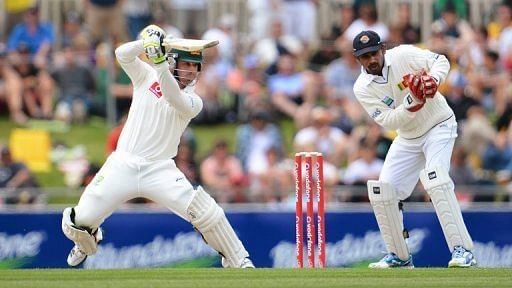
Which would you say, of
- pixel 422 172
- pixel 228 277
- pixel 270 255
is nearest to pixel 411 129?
pixel 422 172

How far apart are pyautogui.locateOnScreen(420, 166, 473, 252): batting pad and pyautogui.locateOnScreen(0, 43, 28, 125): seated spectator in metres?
9.09

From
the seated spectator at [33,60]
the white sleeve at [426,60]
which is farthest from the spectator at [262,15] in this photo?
the white sleeve at [426,60]

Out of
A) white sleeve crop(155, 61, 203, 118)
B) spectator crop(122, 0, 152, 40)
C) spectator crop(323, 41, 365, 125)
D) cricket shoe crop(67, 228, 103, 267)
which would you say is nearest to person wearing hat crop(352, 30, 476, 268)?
white sleeve crop(155, 61, 203, 118)

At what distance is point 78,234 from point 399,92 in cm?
307

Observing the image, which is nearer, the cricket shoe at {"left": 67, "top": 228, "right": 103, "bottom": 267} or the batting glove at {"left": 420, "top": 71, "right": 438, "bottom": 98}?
the batting glove at {"left": 420, "top": 71, "right": 438, "bottom": 98}

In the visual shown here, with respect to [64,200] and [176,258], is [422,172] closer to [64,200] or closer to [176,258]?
[176,258]

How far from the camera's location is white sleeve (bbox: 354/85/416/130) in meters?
12.3

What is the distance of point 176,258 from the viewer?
16.4 meters

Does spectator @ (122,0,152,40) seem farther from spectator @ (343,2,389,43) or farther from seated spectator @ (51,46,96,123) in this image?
spectator @ (343,2,389,43)

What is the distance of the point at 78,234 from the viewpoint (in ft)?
40.7

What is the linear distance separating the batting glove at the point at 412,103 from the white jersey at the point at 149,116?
5.82 ft

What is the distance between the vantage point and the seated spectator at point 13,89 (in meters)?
20.0

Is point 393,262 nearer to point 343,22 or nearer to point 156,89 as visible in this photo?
point 156,89

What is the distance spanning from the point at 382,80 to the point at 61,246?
5229 mm
